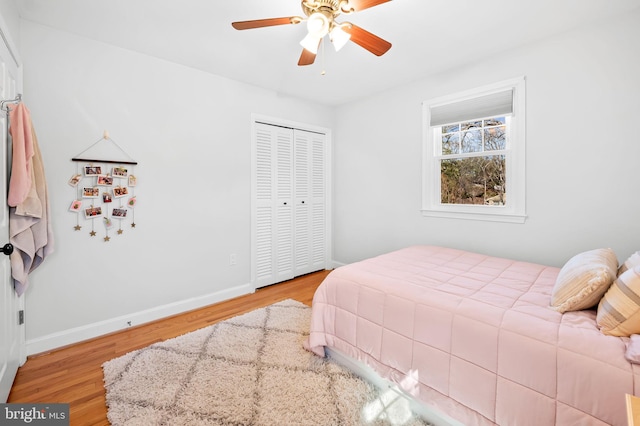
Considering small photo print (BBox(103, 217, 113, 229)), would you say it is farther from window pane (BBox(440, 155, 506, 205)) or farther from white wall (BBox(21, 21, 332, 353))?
window pane (BBox(440, 155, 506, 205))

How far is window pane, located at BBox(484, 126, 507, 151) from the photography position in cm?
288

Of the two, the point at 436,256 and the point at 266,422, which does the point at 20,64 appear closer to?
the point at 266,422

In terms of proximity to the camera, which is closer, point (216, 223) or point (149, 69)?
point (149, 69)

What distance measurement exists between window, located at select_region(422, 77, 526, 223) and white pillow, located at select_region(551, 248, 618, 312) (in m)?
1.28

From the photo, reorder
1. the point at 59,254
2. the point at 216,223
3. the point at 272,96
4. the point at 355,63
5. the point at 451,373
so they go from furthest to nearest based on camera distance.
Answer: the point at 272,96 < the point at 216,223 < the point at 355,63 < the point at 59,254 < the point at 451,373

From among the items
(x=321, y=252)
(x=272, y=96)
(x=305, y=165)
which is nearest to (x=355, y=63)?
(x=272, y=96)

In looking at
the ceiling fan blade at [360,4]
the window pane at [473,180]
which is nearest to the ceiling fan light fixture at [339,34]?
the ceiling fan blade at [360,4]

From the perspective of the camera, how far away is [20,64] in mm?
2049

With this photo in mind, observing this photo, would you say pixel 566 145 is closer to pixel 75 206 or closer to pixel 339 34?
pixel 339 34

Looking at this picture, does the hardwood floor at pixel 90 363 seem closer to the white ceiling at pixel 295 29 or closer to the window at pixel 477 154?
the window at pixel 477 154

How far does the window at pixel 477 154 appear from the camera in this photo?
8.89ft

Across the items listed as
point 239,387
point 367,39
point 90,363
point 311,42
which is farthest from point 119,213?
point 367,39

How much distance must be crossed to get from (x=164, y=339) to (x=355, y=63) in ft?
9.96

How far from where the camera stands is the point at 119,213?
2.56 meters
